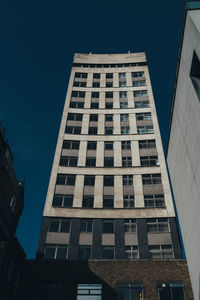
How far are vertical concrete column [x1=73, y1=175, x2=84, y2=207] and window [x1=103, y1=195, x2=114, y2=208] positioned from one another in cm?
352

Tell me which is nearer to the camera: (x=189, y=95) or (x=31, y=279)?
(x=189, y=95)

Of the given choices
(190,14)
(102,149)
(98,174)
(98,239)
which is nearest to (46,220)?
(98,239)

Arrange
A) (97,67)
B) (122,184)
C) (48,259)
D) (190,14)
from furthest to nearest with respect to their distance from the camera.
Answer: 1. (97,67)
2. (122,184)
3. (48,259)
4. (190,14)

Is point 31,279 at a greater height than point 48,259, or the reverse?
point 48,259

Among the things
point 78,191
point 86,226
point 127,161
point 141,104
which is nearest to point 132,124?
point 141,104

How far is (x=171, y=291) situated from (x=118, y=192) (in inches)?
579

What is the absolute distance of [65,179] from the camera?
38.5 metres

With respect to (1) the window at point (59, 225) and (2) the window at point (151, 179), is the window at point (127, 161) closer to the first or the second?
(2) the window at point (151, 179)

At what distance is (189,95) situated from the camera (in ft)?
58.8

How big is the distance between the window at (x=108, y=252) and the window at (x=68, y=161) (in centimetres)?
1459

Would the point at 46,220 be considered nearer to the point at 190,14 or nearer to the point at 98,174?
the point at 98,174

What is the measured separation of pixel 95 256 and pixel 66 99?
32.4 metres

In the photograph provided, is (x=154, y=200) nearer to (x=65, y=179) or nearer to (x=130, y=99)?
(x=65, y=179)

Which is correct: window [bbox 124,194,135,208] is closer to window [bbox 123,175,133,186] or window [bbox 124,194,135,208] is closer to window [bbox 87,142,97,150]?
window [bbox 123,175,133,186]
